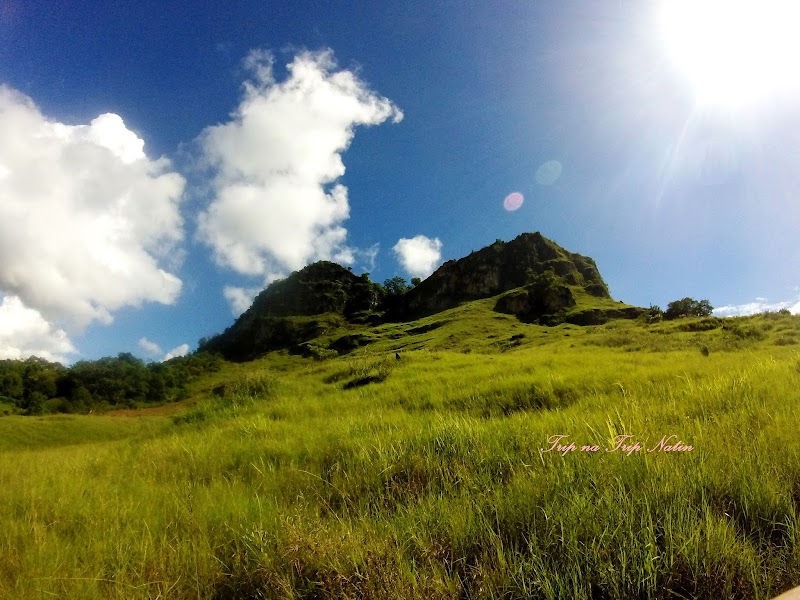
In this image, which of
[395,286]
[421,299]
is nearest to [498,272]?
[421,299]

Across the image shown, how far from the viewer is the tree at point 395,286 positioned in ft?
565

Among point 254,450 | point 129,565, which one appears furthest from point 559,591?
point 254,450

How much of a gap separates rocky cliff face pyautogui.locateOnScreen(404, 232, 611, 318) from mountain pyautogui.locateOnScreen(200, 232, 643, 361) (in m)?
0.34

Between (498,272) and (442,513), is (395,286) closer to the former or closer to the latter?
(498,272)

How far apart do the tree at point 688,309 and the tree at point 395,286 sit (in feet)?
373

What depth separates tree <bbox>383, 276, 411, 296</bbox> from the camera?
565ft

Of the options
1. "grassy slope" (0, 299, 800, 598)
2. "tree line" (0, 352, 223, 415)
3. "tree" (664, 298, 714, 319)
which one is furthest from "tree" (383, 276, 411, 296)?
"grassy slope" (0, 299, 800, 598)

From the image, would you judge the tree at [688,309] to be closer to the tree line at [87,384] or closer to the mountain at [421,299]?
the mountain at [421,299]

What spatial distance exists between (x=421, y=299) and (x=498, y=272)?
3025 centimetres

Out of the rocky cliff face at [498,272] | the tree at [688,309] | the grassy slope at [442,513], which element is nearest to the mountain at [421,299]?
the rocky cliff face at [498,272]

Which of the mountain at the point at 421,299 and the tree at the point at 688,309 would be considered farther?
the mountain at the point at 421,299

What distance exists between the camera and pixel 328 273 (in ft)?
595

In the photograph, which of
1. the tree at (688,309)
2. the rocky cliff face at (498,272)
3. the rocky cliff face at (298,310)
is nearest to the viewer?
the tree at (688,309)

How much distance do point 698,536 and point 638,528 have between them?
0.31 meters
